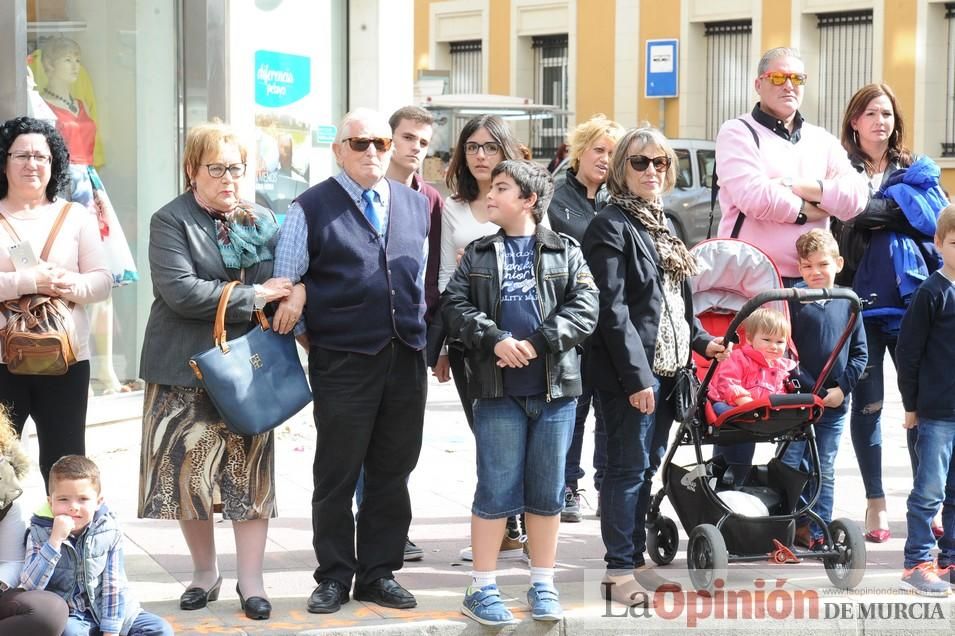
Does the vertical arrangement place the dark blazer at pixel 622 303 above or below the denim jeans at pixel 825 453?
above

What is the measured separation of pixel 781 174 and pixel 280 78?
436 centimetres

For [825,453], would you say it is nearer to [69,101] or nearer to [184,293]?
[184,293]

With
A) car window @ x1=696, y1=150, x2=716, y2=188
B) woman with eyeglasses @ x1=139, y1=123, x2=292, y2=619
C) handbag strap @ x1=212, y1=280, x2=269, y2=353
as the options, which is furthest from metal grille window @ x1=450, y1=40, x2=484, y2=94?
handbag strap @ x1=212, y1=280, x2=269, y2=353

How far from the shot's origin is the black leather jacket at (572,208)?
6.88 m

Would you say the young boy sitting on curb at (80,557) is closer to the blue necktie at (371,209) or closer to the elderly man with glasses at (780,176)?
the blue necktie at (371,209)

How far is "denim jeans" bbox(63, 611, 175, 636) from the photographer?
4824mm

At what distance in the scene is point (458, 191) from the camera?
6.30 metres

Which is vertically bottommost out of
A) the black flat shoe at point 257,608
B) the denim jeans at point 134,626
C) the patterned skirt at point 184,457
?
the black flat shoe at point 257,608

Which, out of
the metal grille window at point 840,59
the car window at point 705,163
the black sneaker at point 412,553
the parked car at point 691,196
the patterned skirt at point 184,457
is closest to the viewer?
the patterned skirt at point 184,457

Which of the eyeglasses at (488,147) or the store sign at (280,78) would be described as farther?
the store sign at (280,78)

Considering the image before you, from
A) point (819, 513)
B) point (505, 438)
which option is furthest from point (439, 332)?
point (819, 513)

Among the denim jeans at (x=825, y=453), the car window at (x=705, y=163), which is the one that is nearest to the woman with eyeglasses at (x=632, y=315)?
the denim jeans at (x=825, y=453)

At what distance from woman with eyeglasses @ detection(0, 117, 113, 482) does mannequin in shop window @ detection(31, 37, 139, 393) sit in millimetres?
2292

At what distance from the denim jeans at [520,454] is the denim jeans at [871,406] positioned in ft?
6.56
